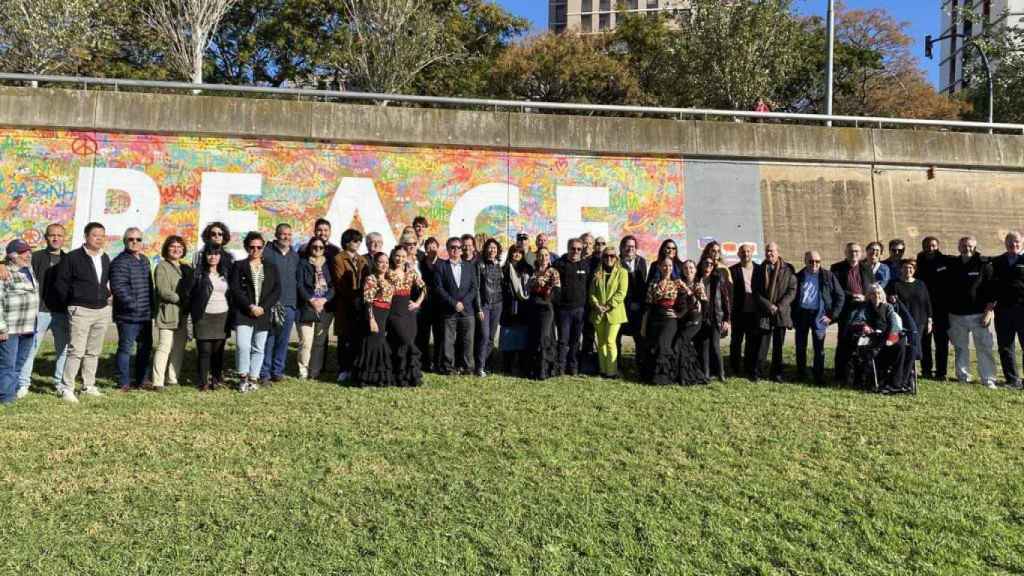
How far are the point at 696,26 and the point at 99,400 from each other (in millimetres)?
22151

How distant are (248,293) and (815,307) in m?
7.05

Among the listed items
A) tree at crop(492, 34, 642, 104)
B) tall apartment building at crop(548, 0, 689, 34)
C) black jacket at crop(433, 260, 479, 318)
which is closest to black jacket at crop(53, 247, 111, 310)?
black jacket at crop(433, 260, 479, 318)

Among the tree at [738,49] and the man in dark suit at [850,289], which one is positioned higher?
the tree at [738,49]

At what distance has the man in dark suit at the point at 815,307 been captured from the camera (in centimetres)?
878

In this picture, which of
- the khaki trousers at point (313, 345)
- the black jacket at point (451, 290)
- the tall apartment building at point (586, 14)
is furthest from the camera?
the tall apartment building at point (586, 14)

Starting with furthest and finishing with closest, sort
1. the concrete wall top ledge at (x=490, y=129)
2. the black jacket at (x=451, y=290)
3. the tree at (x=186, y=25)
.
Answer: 1. the tree at (x=186, y=25)
2. the concrete wall top ledge at (x=490, y=129)
3. the black jacket at (x=451, y=290)

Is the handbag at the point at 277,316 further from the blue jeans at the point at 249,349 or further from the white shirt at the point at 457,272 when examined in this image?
the white shirt at the point at 457,272

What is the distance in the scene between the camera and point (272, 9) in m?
28.5

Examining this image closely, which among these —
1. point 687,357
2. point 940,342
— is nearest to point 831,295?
point 940,342

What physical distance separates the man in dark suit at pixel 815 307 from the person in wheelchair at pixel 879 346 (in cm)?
31

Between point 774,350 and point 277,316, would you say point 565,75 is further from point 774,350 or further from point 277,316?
point 277,316

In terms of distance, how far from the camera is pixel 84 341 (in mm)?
6949

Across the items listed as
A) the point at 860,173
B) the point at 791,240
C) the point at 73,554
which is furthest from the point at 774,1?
the point at 73,554

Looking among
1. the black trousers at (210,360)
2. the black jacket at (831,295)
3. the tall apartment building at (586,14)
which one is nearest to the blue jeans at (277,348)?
the black trousers at (210,360)
